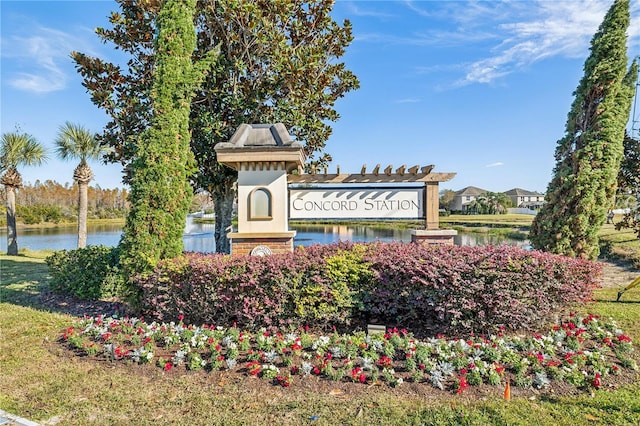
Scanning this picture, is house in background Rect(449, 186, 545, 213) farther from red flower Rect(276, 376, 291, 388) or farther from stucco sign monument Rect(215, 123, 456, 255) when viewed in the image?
red flower Rect(276, 376, 291, 388)

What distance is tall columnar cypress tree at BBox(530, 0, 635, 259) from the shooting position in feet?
18.9

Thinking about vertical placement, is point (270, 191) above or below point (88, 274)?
above

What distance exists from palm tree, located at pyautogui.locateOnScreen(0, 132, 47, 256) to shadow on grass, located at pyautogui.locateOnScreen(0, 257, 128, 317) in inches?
289

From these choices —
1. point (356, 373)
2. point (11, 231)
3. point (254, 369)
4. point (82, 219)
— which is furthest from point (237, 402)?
point (11, 231)

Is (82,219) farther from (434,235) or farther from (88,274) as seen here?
(434,235)

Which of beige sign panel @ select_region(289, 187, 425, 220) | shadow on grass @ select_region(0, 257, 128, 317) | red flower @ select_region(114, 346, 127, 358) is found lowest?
shadow on grass @ select_region(0, 257, 128, 317)

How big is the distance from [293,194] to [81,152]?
12.5 metres

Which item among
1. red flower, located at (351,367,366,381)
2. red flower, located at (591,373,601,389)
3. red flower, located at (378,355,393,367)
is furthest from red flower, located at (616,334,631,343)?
red flower, located at (351,367,366,381)

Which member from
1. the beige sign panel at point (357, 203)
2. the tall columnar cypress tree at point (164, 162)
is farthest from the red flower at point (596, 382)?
the tall columnar cypress tree at point (164, 162)

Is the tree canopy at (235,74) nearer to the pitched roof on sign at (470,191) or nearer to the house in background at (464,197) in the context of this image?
the house in background at (464,197)

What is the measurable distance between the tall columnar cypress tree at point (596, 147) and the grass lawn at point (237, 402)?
3316 millimetres

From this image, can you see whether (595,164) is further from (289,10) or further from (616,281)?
(289,10)

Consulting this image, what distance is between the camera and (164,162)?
5.12 meters

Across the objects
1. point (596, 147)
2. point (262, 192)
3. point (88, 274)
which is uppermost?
point (596, 147)
